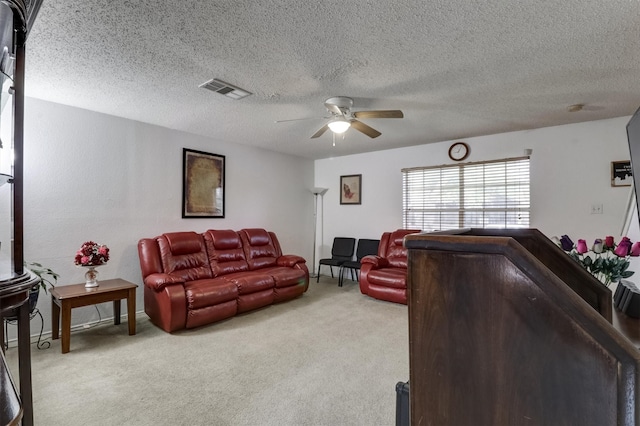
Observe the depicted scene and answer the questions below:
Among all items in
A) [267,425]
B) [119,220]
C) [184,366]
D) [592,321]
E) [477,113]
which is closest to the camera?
[592,321]

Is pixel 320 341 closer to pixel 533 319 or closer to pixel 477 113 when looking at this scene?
pixel 533 319

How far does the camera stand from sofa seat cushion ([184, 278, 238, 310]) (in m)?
3.24

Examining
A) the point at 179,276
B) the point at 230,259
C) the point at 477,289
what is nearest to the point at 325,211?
the point at 230,259

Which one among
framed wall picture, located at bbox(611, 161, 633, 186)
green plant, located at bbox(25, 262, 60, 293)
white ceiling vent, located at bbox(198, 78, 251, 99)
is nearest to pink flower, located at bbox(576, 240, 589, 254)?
white ceiling vent, located at bbox(198, 78, 251, 99)

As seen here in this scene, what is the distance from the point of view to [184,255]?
3828 mm

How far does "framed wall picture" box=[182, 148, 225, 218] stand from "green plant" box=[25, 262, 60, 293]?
4.95 ft

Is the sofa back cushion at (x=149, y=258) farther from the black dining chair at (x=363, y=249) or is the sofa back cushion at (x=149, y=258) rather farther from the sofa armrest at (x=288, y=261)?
the black dining chair at (x=363, y=249)

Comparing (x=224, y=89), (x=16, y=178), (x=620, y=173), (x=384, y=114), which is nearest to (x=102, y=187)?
(x=224, y=89)

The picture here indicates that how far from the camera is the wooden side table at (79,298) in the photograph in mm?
2725

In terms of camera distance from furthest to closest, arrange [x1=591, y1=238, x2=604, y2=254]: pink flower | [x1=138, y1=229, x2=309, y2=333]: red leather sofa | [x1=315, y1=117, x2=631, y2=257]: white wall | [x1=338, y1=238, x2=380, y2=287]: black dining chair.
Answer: [x1=338, y1=238, x2=380, y2=287]: black dining chair
[x1=315, y1=117, x2=631, y2=257]: white wall
[x1=138, y1=229, x2=309, y2=333]: red leather sofa
[x1=591, y1=238, x2=604, y2=254]: pink flower

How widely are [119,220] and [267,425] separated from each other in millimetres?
2958

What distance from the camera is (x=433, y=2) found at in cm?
164

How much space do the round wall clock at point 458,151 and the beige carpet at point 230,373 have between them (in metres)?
2.54

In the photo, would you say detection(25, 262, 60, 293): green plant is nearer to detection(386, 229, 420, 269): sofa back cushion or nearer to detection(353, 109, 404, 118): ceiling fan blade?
detection(353, 109, 404, 118): ceiling fan blade
